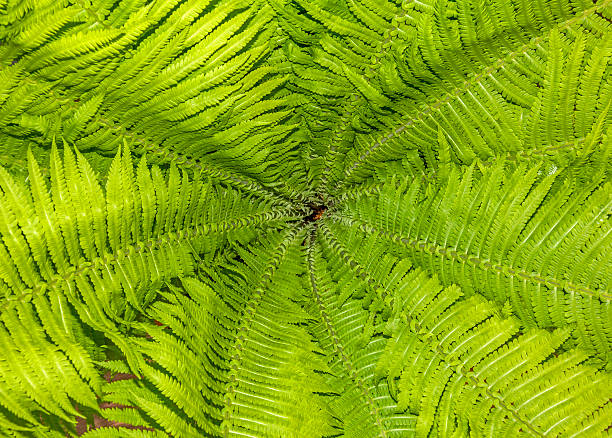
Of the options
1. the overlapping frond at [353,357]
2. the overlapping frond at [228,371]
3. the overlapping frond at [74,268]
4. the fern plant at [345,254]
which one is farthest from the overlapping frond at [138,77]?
the overlapping frond at [353,357]

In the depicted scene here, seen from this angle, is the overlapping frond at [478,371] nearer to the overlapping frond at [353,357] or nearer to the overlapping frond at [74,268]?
the overlapping frond at [353,357]

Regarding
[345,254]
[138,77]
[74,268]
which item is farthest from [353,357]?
[138,77]

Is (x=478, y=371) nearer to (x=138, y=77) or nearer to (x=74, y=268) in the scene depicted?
(x=74, y=268)

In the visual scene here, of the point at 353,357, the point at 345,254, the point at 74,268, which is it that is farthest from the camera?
the point at 345,254

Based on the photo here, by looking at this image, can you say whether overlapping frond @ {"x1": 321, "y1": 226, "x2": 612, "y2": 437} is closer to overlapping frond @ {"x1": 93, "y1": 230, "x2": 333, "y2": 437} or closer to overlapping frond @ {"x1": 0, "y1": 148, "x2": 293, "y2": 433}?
overlapping frond @ {"x1": 93, "y1": 230, "x2": 333, "y2": 437}

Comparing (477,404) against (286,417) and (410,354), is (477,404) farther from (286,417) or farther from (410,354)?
(286,417)

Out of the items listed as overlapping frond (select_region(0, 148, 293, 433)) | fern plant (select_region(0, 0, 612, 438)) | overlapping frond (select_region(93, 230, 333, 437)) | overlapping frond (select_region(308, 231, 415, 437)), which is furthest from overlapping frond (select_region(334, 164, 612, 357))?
overlapping frond (select_region(0, 148, 293, 433))

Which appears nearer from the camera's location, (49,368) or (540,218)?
(49,368)

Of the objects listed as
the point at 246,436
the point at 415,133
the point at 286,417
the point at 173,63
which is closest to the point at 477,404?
the point at 286,417
